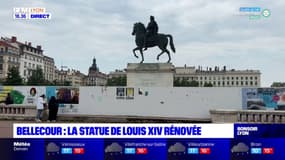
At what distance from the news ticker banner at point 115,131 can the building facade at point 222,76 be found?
136042 millimetres

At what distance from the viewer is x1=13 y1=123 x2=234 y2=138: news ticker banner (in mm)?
4656

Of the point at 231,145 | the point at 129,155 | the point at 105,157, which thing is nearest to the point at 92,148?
the point at 105,157

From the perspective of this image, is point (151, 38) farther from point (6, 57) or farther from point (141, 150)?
point (6, 57)

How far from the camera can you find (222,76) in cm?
14712

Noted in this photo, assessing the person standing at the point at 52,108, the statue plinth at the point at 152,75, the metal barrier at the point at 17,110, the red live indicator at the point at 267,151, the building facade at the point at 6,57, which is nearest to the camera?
the red live indicator at the point at 267,151

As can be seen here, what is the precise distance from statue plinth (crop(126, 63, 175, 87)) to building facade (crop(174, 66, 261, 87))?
119 m

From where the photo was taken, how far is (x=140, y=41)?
73.4 ft

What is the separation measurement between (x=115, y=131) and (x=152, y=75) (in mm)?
17213

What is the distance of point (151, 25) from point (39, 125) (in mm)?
18146

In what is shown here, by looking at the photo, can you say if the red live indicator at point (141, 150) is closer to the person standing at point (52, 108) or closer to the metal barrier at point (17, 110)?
the person standing at point (52, 108)

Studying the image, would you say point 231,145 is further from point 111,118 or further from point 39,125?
point 111,118

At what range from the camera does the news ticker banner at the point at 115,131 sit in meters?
4.66

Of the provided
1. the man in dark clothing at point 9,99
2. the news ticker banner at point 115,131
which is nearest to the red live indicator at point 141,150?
the news ticker banner at point 115,131

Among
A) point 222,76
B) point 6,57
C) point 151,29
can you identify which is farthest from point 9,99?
point 222,76
